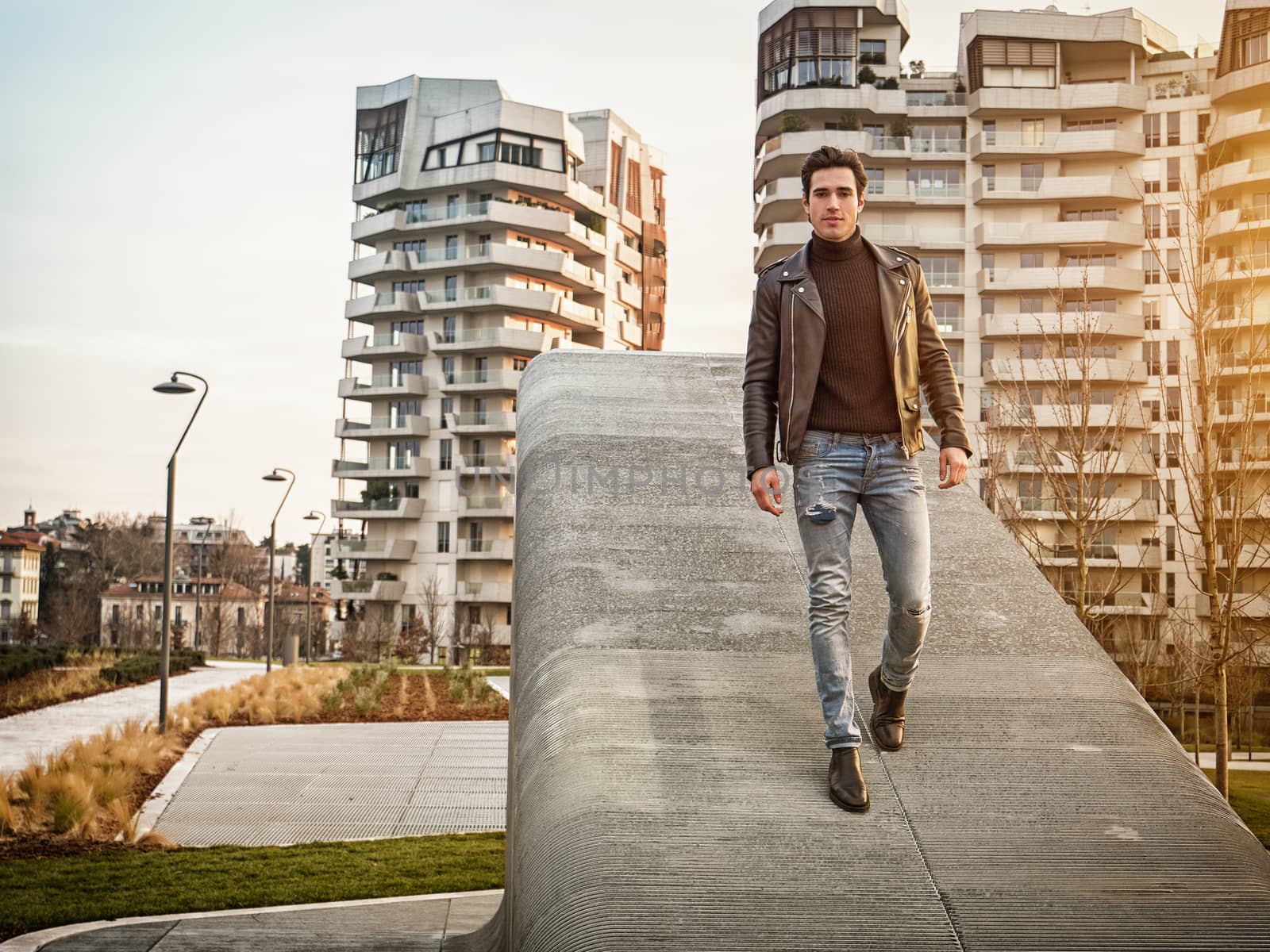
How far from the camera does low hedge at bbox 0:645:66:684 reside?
109ft

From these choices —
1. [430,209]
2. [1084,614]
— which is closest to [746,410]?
[1084,614]

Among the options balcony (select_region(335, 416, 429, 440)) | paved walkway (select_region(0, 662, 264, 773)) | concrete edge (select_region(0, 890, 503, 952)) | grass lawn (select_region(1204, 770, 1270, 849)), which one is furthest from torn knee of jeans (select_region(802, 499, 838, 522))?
balcony (select_region(335, 416, 429, 440))

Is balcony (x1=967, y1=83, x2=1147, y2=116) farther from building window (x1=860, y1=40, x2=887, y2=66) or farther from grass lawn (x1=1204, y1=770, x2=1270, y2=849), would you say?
grass lawn (x1=1204, y1=770, x2=1270, y2=849)

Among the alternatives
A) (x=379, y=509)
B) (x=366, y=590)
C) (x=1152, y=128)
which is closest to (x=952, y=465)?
(x=1152, y=128)

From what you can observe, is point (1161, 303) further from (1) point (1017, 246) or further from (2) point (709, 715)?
(2) point (709, 715)

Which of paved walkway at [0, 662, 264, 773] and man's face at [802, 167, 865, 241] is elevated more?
man's face at [802, 167, 865, 241]

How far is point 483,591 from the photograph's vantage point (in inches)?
2817

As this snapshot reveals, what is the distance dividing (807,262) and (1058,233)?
2493 inches

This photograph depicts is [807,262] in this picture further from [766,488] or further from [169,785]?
[169,785]

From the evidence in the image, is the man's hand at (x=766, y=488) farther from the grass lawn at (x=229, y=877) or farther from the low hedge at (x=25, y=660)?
the low hedge at (x=25, y=660)

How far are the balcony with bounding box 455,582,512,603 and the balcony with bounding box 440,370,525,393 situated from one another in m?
11.6

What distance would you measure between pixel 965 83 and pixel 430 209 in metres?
33.2

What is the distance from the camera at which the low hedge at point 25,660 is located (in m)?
33.1

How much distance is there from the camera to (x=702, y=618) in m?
5.59
